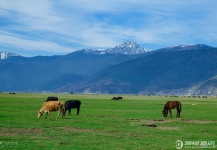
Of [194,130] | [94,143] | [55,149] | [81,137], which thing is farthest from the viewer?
[194,130]

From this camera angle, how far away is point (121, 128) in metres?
25.1

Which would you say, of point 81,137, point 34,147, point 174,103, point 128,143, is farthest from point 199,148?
point 174,103

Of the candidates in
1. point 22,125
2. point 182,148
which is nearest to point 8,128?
point 22,125

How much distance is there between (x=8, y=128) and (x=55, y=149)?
8075 mm

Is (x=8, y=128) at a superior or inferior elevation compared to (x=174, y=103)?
inferior

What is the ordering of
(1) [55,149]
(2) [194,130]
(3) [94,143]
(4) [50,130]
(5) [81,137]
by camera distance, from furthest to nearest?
(2) [194,130]
(4) [50,130]
(5) [81,137]
(3) [94,143]
(1) [55,149]

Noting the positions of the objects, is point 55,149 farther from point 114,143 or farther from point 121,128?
point 121,128

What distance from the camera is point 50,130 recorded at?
23.4m

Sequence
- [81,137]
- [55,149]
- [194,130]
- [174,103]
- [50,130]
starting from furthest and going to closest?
[174,103] < [194,130] < [50,130] < [81,137] < [55,149]

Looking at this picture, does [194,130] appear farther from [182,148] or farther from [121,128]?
[182,148]

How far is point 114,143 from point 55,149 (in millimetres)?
3506

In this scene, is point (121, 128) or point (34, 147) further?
point (121, 128)

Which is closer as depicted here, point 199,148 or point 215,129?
point 199,148

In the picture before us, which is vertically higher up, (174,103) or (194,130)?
(174,103)
